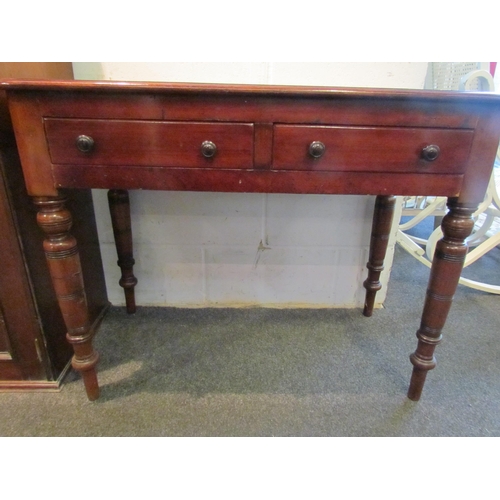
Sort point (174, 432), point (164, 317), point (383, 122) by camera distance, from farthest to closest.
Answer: point (164, 317)
point (174, 432)
point (383, 122)

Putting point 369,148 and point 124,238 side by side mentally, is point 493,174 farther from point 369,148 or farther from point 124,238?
point 124,238

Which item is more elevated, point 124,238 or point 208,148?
point 208,148

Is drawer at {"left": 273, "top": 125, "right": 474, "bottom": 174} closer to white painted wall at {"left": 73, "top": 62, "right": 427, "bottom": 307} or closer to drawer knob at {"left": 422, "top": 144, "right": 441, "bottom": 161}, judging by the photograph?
drawer knob at {"left": 422, "top": 144, "right": 441, "bottom": 161}

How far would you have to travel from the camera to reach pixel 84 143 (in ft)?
1.87

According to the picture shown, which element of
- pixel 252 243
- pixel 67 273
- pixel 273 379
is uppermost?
pixel 67 273

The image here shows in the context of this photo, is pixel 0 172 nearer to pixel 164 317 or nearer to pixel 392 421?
pixel 164 317

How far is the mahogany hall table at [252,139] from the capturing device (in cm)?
55

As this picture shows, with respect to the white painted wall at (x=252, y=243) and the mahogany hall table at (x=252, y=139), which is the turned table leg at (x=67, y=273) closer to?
the mahogany hall table at (x=252, y=139)

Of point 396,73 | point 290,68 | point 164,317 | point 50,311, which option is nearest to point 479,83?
point 396,73

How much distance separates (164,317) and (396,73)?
40.2 inches

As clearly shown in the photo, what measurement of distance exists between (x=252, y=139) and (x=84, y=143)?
29 cm

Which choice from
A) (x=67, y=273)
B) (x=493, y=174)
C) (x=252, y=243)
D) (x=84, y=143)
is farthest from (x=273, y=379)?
(x=493, y=174)

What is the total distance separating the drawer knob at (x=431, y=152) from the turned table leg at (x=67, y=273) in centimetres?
66

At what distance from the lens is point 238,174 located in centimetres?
59
